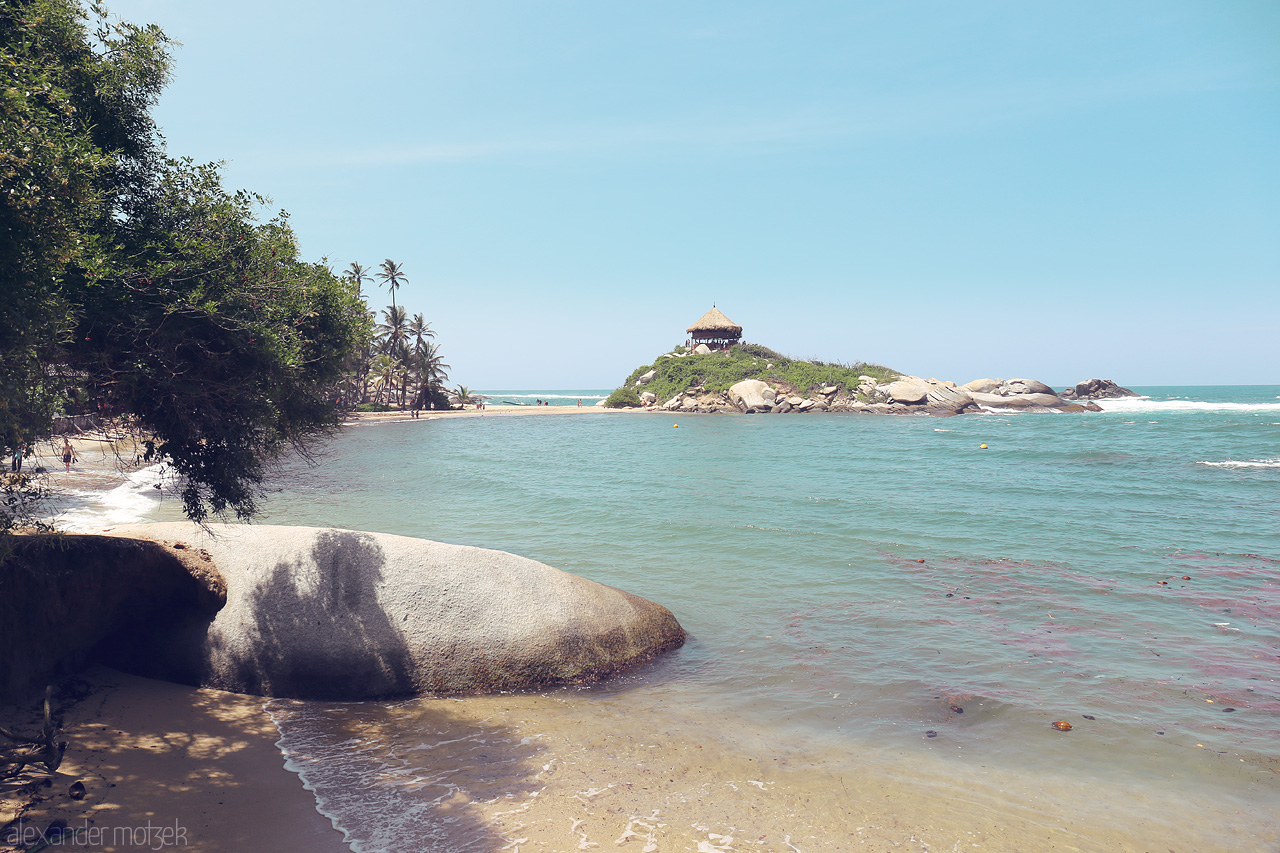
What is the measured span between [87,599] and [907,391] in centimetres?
7032

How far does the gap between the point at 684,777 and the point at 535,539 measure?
10.0 m

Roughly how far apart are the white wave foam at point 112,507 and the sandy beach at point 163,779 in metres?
6.92

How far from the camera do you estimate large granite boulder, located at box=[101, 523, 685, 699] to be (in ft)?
22.9

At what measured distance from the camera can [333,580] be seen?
746 cm

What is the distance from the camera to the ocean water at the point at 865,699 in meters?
5.12

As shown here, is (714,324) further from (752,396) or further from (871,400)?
(871,400)

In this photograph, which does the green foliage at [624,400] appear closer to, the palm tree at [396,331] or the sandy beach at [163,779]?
the palm tree at [396,331]

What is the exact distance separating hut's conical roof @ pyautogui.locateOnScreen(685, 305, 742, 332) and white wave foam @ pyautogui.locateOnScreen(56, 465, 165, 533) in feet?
225

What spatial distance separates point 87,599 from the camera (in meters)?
6.36

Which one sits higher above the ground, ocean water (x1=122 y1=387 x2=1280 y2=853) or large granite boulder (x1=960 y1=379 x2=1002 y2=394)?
large granite boulder (x1=960 y1=379 x2=1002 y2=394)

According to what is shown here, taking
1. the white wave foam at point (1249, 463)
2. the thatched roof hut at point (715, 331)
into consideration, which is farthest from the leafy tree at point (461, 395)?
the white wave foam at point (1249, 463)

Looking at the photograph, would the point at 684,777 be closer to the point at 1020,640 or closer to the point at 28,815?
the point at 28,815

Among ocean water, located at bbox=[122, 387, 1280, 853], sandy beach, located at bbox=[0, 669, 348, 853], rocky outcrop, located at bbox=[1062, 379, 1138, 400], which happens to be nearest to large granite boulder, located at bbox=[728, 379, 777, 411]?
ocean water, located at bbox=[122, 387, 1280, 853]

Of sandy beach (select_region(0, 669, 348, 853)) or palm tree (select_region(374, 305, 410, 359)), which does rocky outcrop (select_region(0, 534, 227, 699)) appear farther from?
palm tree (select_region(374, 305, 410, 359))
